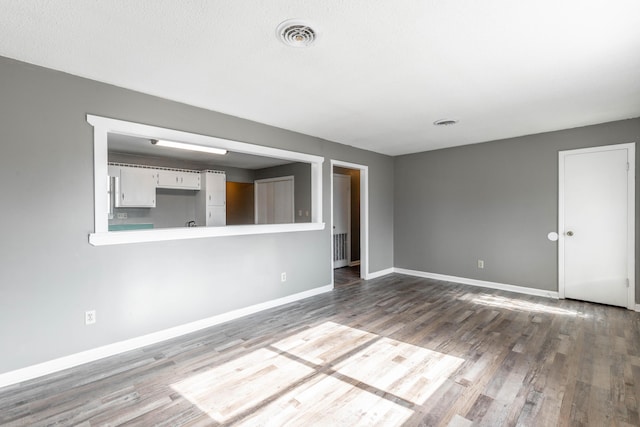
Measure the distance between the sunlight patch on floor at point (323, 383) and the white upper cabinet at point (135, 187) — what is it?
171 inches

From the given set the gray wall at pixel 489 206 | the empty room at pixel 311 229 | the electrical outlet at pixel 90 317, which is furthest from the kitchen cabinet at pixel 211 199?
the electrical outlet at pixel 90 317

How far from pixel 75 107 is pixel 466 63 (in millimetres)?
3219

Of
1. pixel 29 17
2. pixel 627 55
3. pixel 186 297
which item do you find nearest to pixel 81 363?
pixel 186 297

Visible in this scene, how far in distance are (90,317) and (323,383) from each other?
2.08m

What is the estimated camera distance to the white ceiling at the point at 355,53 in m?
1.74

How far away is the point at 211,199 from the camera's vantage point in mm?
6605

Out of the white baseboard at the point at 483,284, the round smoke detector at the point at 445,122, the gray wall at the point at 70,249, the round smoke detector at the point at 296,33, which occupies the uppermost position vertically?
the round smoke detector at the point at 445,122

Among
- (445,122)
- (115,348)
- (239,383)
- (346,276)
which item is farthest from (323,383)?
(346,276)

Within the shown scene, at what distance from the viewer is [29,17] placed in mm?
1778

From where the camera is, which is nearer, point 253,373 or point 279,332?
point 253,373

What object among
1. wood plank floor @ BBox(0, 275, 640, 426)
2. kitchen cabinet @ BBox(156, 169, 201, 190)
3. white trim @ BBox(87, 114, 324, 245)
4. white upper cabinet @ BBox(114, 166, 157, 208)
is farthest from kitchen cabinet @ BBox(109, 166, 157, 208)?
wood plank floor @ BBox(0, 275, 640, 426)

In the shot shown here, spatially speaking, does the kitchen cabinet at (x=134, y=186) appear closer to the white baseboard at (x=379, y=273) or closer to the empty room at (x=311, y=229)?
the empty room at (x=311, y=229)

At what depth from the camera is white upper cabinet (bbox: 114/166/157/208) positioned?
18.0ft

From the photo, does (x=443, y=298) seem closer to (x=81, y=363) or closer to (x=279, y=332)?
(x=279, y=332)
